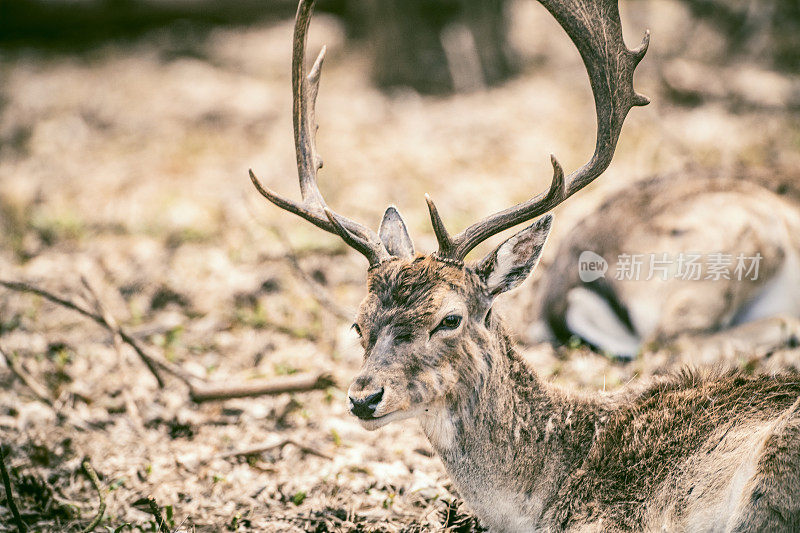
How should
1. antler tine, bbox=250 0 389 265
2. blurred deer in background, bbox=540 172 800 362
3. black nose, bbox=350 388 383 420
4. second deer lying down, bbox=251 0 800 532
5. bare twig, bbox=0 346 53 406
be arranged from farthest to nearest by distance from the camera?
blurred deer in background, bbox=540 172 800 362, bare twig, bbox=0 346 53 406, antler tine, bbox=250 0 389 265, second deer lying down, bbox=251 0 800 532, black nose, bbox=350 388 383 420

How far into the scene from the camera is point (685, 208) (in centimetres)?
639

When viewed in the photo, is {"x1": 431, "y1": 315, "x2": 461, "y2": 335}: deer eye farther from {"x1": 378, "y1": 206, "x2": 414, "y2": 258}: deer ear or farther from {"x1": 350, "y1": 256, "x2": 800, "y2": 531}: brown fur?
{"x1": 378, "y1": 206, "x2": 414, "y2": 258}: deer ear

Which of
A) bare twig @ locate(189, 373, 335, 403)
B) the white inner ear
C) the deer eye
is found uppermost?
the white inner ear

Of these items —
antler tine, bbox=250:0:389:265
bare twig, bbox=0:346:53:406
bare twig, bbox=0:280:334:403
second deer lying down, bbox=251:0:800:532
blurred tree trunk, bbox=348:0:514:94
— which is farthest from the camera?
blurred tree trunk, bbox=348:0:514:94

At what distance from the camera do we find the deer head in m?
3.65

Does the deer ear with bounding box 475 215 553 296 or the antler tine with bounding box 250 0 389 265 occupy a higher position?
the antler tine with bounding box 250 0 389 265

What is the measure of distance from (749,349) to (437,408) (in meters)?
3.21

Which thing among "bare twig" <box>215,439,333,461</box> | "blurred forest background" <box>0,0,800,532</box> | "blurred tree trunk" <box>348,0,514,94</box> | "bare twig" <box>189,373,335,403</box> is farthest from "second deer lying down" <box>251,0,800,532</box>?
"blurred tree trunk" <box>348,0,514,94</box>

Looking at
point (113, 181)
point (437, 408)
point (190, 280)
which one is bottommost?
point (437, 408)

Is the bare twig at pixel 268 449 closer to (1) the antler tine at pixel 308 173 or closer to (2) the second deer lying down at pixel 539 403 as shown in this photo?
(2) the second deer lying down at pixel 539 403

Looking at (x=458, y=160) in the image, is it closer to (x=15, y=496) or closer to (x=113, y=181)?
(x=113, y=181)

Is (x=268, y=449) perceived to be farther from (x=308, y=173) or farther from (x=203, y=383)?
(x=308, y=173)

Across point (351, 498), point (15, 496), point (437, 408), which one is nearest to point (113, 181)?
point (15, 496)

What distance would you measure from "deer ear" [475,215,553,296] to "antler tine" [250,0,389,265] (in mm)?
574
